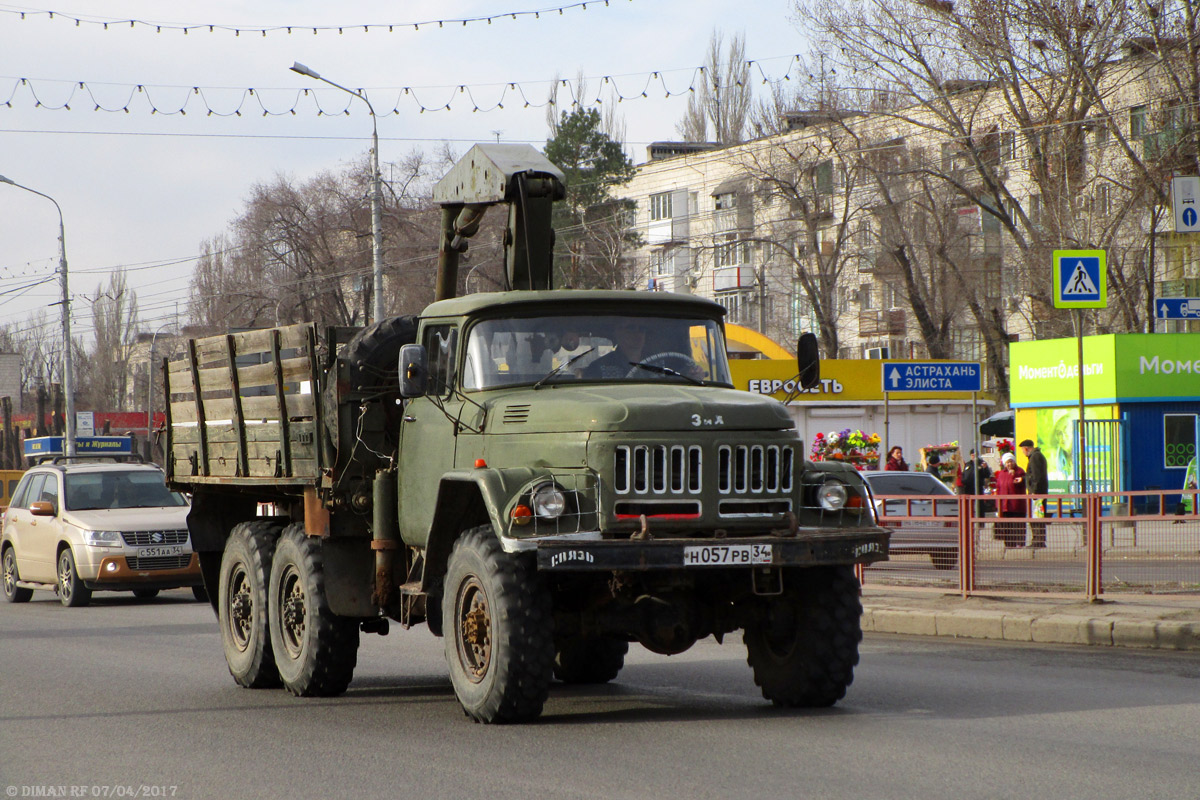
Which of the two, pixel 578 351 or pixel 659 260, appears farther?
pixel 659 260

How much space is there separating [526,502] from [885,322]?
182ft

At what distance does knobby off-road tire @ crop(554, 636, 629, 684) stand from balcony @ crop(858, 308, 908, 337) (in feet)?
169

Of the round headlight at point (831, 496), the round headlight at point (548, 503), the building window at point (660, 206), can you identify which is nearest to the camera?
the round headlight at point (548, 503)

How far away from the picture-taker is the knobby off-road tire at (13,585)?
20.7m

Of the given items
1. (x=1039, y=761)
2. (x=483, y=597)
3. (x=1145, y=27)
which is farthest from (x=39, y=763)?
(x=1145, y=27)

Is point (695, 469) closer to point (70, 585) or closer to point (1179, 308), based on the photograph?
point (70, 585)

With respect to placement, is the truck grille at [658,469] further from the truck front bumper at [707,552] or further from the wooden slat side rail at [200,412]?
the wooden slat side rail at [200,412]

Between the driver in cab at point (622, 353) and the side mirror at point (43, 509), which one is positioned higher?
the driver in cab at point (622, 353)

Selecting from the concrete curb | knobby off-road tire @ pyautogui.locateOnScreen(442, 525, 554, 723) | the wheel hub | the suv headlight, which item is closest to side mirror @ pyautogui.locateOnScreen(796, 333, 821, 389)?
knobby off-road tire @ pyautogui.locateOnScreen(442, 525, 554, 723)

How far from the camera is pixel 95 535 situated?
1878 centimetres

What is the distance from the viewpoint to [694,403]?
8289 millimetres

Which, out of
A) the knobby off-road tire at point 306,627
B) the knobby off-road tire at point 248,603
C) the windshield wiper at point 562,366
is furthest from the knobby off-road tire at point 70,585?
the windshield wiper at point 562,366

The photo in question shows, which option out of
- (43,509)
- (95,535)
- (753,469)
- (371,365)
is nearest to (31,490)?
(43,509)

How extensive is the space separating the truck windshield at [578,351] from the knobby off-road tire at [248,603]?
2617mm
